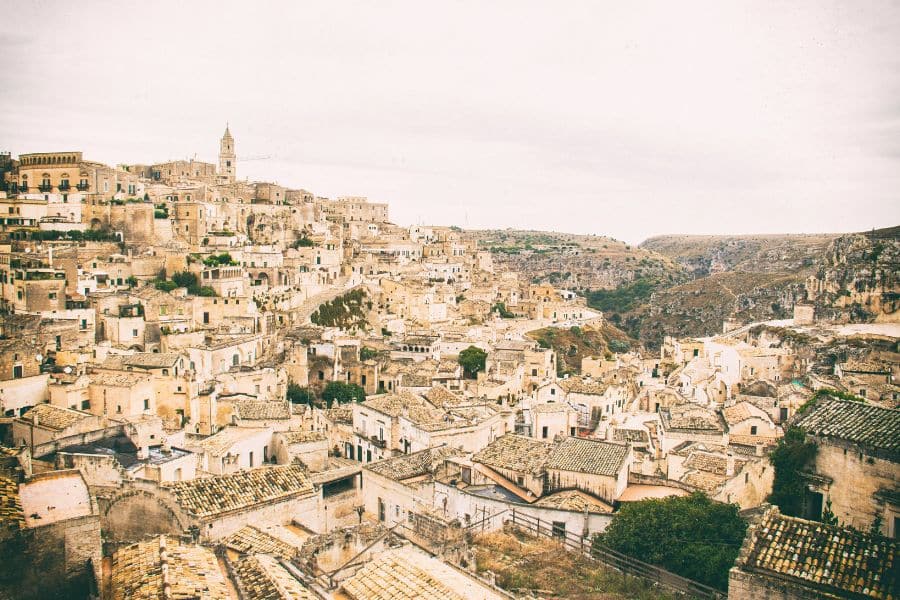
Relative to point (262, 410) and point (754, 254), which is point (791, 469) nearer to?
point (262, 410)

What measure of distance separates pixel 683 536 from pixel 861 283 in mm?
67139

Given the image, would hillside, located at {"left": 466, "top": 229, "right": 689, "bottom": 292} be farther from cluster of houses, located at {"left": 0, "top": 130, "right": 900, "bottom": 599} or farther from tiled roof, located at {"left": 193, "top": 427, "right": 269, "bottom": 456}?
tiled roof, located at {"left": 193, "top": 427, "right": 269, "bottom": 456}

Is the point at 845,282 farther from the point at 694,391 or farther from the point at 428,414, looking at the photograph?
the point at 428,414

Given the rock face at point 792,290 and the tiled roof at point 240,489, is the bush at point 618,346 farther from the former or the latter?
the tiled roof at point 240,489

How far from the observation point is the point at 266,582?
1166 centimetres

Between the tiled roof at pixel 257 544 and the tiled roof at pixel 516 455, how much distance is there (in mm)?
8127

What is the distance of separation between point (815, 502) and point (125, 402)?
2527 cm

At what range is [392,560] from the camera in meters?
12.6

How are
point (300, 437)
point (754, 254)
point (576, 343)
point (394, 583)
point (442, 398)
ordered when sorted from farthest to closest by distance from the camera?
point (754, 254) → point (576, 343) → point (442, 398) → point (300, 437) → point (394, 583)

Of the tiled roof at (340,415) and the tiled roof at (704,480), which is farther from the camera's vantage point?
the tiled roof at (340,415)

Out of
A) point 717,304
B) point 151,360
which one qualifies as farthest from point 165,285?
point 717,304

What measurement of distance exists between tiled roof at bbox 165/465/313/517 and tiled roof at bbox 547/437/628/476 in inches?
304

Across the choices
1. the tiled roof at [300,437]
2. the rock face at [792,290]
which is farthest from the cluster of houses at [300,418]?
the rock face at [792,290]

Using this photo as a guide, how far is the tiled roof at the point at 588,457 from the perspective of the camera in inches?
785
